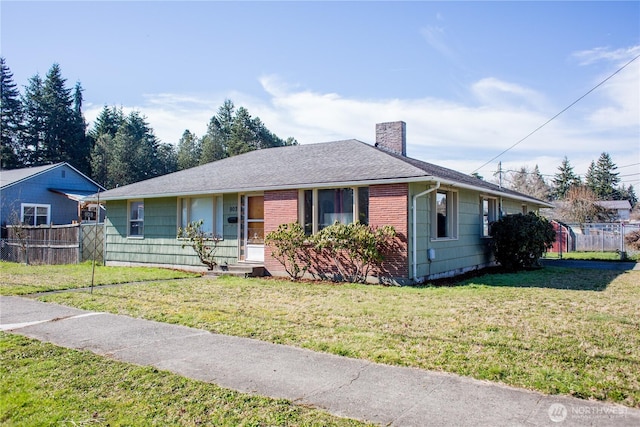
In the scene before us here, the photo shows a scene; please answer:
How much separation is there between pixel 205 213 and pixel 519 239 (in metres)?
10.4

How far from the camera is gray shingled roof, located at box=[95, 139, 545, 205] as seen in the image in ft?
39.5

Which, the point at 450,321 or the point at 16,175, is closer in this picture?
the point at 450,321

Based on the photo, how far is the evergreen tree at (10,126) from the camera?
43156 millimetres

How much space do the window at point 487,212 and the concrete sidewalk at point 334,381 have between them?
12340 mm

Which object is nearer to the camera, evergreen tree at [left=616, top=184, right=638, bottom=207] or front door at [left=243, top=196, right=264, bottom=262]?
front door at [left=243, top=196, right=264, bottom=262]

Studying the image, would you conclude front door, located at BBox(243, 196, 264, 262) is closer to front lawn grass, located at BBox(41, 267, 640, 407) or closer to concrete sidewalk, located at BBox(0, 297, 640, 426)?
front lawn grass, located at BBox(41, 267, 640, 407)

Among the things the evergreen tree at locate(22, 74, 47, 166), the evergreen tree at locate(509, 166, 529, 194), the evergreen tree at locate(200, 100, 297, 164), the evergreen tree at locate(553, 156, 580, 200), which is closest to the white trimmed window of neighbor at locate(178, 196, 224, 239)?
the evergreen tree at locate(200, 100, 297, 164)

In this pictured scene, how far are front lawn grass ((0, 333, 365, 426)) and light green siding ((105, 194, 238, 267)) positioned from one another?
9611mm

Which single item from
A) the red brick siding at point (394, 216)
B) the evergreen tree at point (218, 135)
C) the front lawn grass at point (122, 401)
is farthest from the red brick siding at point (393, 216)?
the evergreen tree at point (218, 135)

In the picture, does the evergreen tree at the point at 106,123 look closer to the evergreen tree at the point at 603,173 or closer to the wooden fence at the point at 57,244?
the wooden fence at the point at 57,244

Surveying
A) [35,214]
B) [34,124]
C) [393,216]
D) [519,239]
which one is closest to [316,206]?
[393,216]

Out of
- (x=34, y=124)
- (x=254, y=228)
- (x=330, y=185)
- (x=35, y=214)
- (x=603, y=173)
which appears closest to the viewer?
(x=330, y=185)

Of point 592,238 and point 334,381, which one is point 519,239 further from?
point 592,238

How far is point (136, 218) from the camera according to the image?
17.2 m
